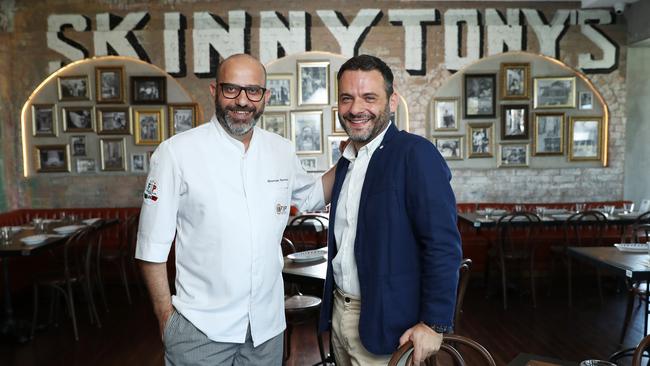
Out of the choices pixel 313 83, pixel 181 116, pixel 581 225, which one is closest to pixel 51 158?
pixel 181 116

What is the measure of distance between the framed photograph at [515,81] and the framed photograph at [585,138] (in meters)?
0.84

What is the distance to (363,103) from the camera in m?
1.71

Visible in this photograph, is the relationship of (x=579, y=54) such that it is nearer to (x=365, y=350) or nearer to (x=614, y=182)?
(x=614, y=182)

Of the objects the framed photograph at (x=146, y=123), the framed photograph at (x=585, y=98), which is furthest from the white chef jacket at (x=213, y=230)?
the framed photograph at (x=585, y=98)

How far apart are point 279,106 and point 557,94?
3998 millimetres

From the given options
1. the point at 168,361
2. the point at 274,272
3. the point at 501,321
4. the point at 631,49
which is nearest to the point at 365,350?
the point at 274,272

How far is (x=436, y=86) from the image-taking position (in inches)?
255

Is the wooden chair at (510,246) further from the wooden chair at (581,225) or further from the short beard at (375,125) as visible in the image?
the short beard at (375,125)

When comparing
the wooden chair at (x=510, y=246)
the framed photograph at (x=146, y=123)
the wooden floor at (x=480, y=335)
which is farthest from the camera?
the framed photograph at (x=146, y=123)

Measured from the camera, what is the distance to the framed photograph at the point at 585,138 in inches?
258

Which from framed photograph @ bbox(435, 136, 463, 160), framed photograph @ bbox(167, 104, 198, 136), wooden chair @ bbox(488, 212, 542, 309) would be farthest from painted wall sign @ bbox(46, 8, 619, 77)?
wooden chair @ bbox(488, 212, 542, 309)

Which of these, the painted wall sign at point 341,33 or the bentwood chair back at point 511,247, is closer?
the bentwood chair back at point 511,247

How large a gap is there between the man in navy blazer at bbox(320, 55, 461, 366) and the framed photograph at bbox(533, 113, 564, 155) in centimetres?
551

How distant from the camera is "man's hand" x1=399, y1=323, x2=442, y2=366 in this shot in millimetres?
1543
